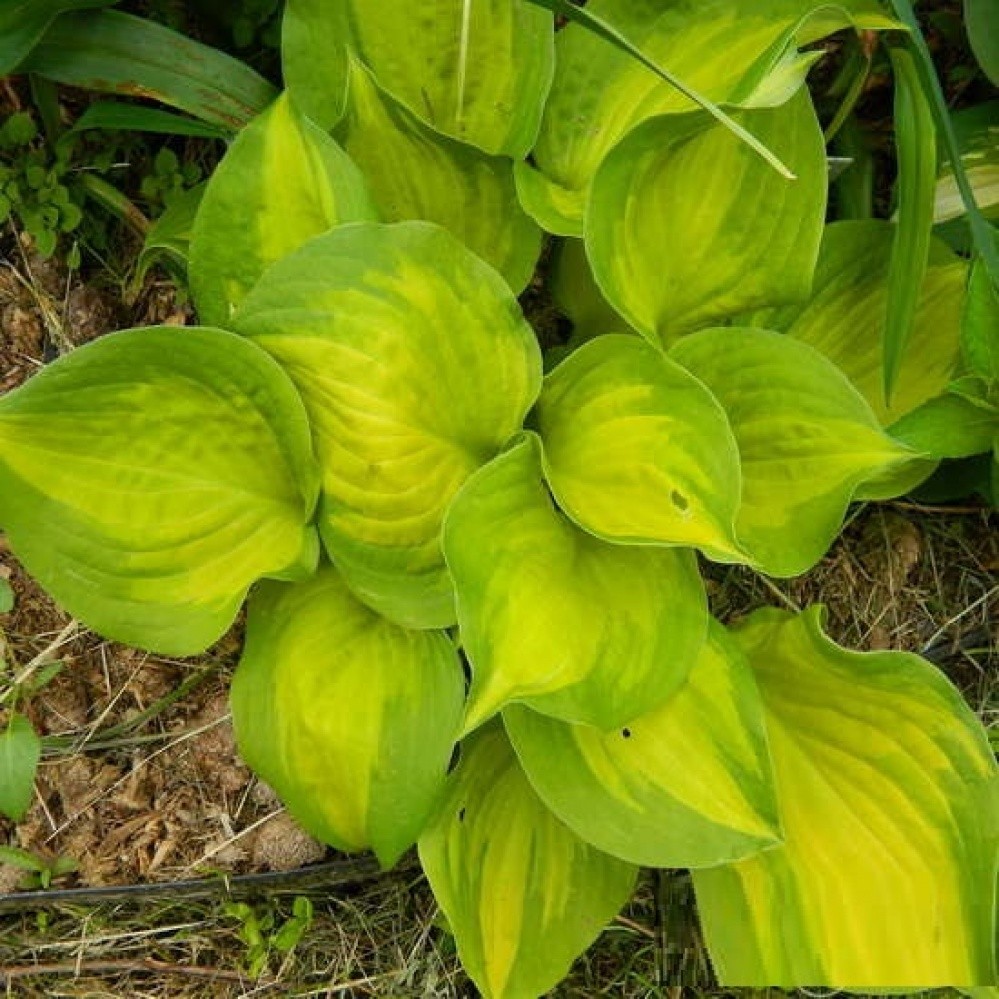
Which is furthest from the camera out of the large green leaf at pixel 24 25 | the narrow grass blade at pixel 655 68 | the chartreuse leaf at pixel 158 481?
the large green leaf at pixel 24 25

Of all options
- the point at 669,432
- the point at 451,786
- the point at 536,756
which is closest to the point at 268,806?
the point at 451,786

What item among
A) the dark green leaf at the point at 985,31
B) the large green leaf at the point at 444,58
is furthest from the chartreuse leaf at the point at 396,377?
the dark green leaf at the point at 985,31

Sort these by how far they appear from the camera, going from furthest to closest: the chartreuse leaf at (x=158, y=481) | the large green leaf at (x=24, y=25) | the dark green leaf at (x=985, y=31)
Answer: the dark green leaf at (x=985, y=31) < the large green leaf at (x=24, y=25) < the chartreuse leaf at (x=158, y=481)

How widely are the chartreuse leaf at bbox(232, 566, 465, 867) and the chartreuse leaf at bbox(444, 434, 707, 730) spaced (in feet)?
0.41

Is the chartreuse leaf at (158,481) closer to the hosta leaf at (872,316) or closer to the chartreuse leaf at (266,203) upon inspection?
the chartreuse leaf at (266,203)

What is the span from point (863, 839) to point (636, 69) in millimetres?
602

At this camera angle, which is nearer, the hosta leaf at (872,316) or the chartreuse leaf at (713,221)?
the chartreuse leaf at (713,221)

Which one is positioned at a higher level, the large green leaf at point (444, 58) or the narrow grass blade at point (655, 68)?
the narrow grass blade at point (655, 68)

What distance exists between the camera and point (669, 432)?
80 centimetres

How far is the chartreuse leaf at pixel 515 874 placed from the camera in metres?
0.94

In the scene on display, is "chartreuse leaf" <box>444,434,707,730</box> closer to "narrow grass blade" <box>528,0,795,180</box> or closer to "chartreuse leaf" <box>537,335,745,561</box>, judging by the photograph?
"chartreuse leaf" <box>537,335,745,561</box>

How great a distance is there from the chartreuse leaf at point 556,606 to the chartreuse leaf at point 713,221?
0.15 m

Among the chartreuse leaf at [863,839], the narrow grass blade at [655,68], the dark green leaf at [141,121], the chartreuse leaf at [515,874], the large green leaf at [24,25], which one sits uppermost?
the narrow grass blade at [655,68]

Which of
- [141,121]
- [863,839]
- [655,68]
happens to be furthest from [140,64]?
[863,839]
